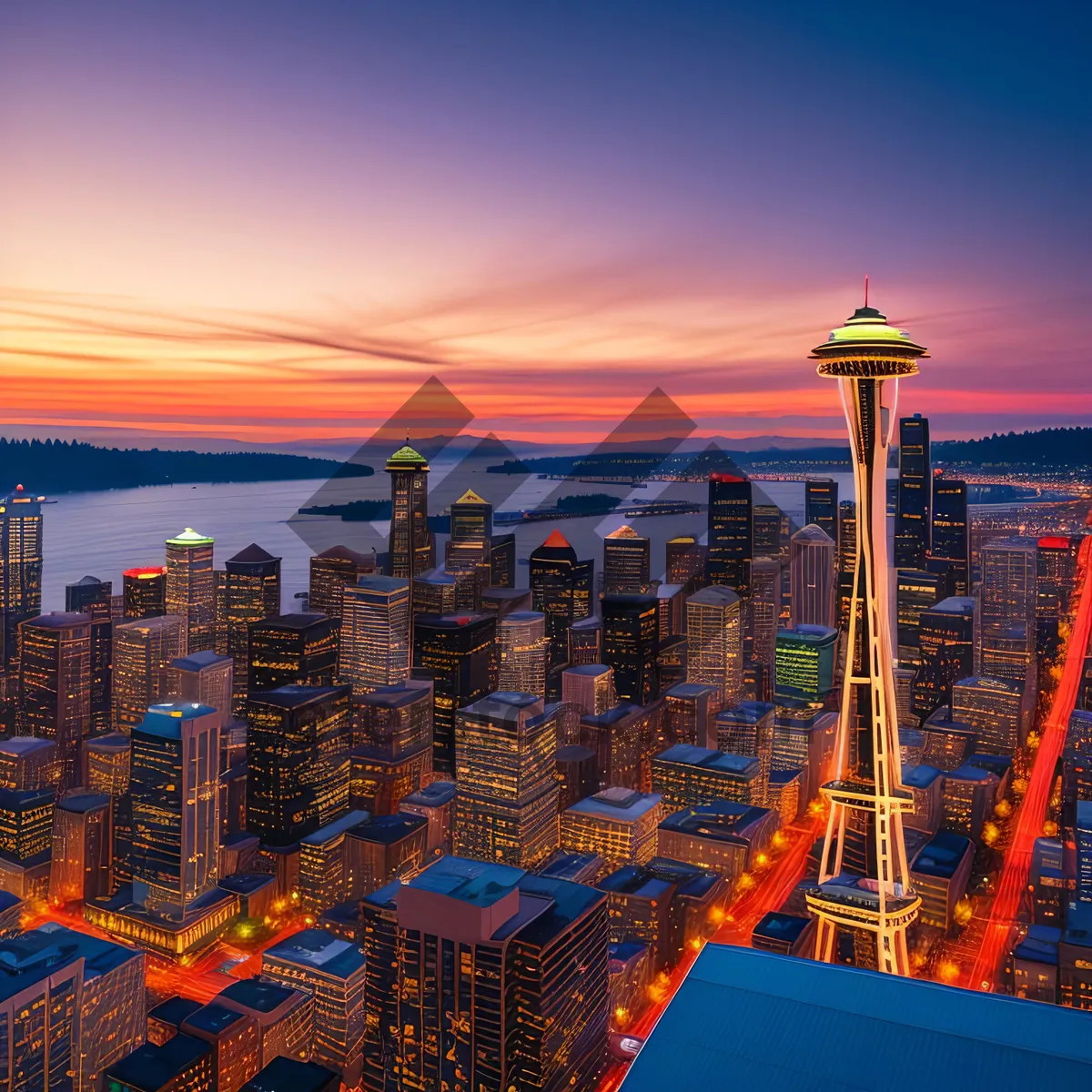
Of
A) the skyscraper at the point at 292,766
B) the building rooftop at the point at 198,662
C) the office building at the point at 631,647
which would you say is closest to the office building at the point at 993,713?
the office building at the point at 631,647

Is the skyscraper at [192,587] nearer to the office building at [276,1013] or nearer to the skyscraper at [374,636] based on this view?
the skyscraper at [374,636]

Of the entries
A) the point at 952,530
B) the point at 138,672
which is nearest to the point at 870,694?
the point at 138,672

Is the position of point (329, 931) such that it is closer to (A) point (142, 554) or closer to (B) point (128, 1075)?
(B) point (128, 1075)

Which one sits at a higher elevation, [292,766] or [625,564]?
[625,564]

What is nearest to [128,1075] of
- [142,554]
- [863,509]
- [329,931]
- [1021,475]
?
[329,931]

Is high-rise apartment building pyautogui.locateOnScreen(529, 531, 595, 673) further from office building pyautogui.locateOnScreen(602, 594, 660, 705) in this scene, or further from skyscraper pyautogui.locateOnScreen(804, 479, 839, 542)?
skyscraper pyautogui.locateOnScreen(804, 479, 839, 542)

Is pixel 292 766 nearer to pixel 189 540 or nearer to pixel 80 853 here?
pixel 80 853

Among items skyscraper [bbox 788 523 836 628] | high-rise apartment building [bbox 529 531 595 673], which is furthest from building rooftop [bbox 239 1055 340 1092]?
skyscraper [bbox 788 523 836 628]
